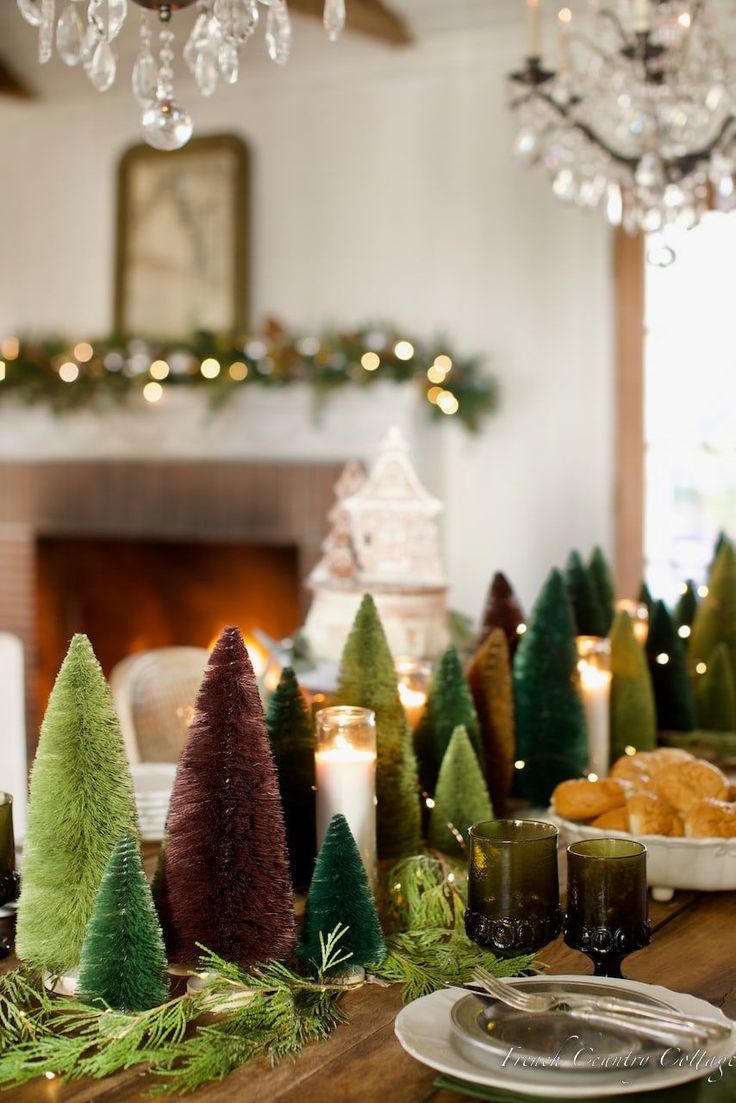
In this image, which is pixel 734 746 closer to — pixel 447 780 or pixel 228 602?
pixel 447 780

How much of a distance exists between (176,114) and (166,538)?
299 cm

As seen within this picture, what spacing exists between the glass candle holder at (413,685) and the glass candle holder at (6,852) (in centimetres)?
51

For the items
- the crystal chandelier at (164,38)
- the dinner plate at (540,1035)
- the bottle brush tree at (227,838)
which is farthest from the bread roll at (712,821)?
the crystal chandelier at (164,38)

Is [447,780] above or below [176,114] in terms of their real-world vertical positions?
below

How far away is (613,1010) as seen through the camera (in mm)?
875

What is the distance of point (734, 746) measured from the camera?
176 centimetres

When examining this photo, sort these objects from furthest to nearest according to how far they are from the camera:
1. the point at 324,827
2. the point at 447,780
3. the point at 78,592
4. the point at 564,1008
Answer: the point at 78,592 → the point at 447,780 → the point at 324,827 → the point at 564,1008

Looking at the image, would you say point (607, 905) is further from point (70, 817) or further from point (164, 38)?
point (164, 38)

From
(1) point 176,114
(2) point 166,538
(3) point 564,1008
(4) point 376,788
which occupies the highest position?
(1) point 176,114

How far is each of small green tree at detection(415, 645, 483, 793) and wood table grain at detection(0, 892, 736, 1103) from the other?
33 cm

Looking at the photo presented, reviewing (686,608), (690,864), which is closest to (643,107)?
(686,608)

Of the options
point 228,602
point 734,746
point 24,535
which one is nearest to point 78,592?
point 24,535

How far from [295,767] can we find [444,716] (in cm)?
25

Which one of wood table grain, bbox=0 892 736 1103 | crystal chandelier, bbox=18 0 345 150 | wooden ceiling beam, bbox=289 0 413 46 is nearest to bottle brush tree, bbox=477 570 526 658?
wood table grain, bbox=0 892 736 1103
